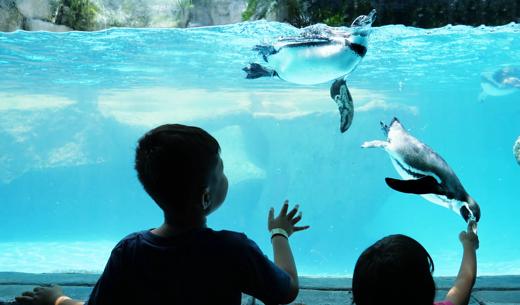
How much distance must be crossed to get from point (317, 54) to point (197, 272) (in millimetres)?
2815

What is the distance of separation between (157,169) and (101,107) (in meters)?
24.7

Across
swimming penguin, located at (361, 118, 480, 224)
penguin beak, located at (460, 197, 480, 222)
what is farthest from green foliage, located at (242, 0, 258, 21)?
penguin beak, located at (460, 197, 480, 222)

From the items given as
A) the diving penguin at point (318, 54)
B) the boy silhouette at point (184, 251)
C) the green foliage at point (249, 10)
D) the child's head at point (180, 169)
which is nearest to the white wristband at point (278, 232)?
the boy silhouette at point (184, 251)

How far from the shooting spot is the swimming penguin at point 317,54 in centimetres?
407

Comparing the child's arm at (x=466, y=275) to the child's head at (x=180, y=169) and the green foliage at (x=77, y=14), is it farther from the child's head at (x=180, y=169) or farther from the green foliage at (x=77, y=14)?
the green foliage at (x=77, y=14)

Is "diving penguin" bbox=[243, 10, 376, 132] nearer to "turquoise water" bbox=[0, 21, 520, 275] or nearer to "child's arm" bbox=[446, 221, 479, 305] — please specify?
"turquoise water" bbox=[0, 21, 520, 275]

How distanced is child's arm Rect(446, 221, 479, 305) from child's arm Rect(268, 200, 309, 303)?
2.05ft

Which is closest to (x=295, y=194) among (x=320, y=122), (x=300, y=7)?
(x=320, y=122)

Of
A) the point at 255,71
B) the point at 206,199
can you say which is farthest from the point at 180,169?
the point at 255,71

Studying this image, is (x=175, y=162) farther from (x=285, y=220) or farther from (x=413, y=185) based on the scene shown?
(x=413, y=185)

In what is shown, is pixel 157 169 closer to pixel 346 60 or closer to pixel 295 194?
pixel 346 60

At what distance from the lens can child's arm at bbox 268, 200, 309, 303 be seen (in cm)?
187

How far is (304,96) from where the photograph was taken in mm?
21219

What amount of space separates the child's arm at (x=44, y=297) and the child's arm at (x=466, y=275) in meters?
1.56
